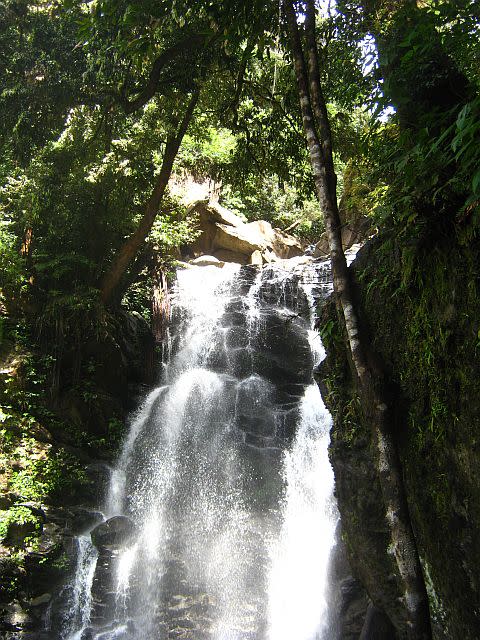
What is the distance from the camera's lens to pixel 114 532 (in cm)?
850

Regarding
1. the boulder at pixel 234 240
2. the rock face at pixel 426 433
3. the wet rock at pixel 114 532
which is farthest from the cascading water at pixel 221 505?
the boulder at pixel 234 240

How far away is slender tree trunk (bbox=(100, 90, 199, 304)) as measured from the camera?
33.3 ft

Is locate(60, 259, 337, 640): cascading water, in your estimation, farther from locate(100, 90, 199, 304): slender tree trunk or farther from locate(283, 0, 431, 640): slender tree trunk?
locate(100, 90, 199, 304): slender tree trunk

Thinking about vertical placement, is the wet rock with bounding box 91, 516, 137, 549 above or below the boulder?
below

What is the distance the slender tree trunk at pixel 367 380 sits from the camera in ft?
9.82

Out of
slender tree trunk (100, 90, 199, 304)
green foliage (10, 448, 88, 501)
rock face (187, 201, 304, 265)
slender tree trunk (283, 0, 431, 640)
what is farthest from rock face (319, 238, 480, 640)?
rock face (187, 201, 304, 265)

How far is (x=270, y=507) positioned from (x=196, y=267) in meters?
10.1

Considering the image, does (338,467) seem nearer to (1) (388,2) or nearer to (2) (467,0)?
(2) (467,0)

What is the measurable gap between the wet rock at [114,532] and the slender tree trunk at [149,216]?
4935 mm

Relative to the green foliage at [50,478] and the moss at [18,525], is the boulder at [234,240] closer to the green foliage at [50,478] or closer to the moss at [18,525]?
the green foliage at [50,478]

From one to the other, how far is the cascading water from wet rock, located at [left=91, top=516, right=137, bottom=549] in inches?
0.9

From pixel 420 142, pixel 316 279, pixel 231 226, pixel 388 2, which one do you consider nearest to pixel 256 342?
pixel 316 279

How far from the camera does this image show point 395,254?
452 centimetres

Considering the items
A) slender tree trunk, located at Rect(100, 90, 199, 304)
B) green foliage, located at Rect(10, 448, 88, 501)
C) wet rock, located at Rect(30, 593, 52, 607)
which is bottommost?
wet rock, located at Rect(30, 593, 52, 607)
